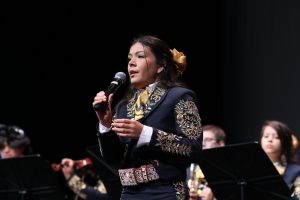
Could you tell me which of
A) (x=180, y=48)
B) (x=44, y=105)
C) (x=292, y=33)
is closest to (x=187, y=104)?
(x=292, y=33)

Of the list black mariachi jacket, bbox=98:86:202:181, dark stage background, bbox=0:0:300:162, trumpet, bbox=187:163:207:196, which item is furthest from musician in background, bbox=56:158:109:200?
black mariachi jacket, bbox=98:86:202:181

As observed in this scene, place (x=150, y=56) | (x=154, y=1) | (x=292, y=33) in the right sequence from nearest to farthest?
(x=150, y=56), (x=292, y=33), (x=154, y=1)

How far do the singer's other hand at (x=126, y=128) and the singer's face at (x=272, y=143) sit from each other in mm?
2753

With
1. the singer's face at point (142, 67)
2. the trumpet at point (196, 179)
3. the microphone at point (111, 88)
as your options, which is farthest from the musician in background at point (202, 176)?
the microphone at point (111, 88)

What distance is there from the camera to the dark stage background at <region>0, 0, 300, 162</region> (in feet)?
22.6

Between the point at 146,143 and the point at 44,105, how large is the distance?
473 centimetres

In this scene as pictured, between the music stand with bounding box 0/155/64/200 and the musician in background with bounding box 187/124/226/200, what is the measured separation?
1073 mm

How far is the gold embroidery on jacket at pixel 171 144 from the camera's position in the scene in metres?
2.89

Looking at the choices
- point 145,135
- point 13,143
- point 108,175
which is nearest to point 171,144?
point 145,135

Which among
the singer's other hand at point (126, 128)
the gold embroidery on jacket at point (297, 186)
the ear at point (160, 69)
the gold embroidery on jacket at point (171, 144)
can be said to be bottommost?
the gold embroidery on jacket at point (297, 186)

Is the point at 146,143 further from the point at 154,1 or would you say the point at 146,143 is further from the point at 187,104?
the point at 154,1

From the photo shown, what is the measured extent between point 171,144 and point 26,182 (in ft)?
7.30

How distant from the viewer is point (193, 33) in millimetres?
7145

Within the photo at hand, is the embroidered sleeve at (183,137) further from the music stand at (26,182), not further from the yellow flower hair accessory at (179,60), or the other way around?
the music stand at (26,182)
